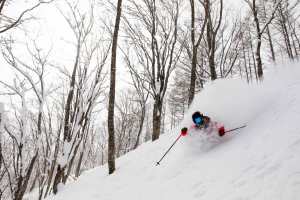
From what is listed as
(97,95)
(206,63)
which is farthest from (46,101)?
(206,63)

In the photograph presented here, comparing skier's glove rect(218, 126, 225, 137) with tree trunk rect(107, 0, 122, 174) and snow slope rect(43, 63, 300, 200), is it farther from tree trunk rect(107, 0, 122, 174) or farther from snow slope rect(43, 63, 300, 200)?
tree trunk rect(107, 0, 122, 174)

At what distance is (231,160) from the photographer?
4.14 m

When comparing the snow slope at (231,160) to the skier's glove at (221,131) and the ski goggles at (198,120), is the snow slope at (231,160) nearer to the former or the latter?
the skier's glove at (221,131)

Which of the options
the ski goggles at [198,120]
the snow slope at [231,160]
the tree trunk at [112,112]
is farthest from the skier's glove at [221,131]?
the tree trunk at [112,112]

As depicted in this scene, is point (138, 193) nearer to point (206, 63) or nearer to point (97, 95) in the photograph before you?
point (97, 95)

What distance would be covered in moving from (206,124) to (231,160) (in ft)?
4.68

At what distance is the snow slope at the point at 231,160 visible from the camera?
3.13 m

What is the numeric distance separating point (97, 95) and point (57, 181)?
3244 millimetres

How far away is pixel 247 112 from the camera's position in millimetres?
5645

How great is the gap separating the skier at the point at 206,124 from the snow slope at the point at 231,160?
9.4 inches

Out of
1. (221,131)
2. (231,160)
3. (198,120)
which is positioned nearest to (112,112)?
(198,120)

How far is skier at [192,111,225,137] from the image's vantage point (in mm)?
5352

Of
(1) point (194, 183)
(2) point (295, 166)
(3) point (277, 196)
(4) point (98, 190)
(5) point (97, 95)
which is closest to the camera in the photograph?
(3) point (277, 196)

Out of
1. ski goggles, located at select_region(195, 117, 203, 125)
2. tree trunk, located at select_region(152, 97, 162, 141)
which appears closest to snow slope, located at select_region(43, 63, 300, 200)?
ski goggles, located at select_region(195, 117, 203, 125)
